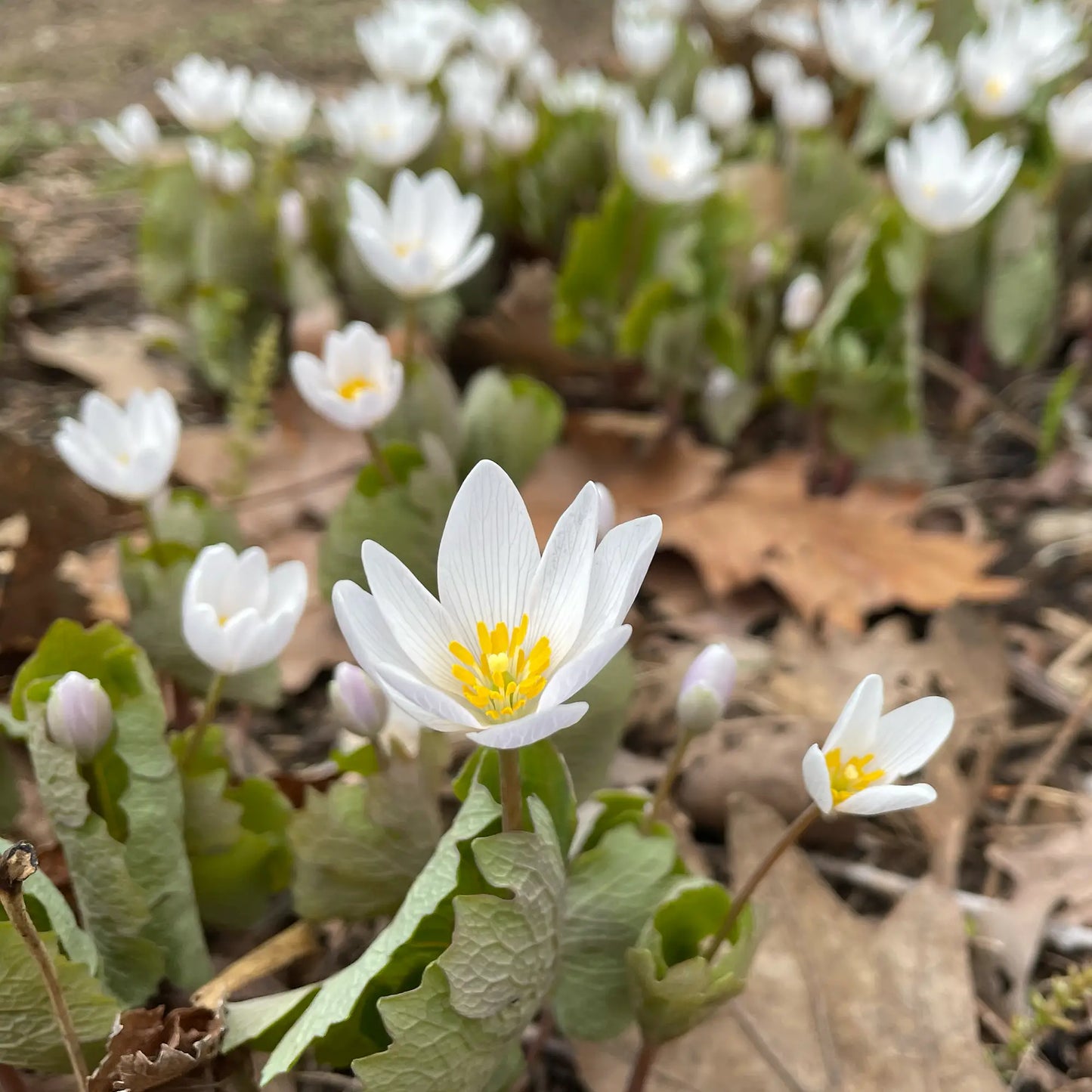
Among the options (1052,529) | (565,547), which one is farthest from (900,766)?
(1052,529)

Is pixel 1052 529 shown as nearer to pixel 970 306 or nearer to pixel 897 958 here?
pixel 970 306

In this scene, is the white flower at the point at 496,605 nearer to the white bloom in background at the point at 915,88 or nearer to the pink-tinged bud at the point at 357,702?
the pink-tinged bud at the point at 357,702

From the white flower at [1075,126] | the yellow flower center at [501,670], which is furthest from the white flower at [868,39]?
the yellow flower center at [501,670]

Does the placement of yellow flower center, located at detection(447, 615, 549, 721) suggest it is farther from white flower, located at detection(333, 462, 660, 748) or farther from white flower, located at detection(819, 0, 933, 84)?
white flower, located at detection(819, 0, 933, 84)

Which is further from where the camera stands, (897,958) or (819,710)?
(819,710)

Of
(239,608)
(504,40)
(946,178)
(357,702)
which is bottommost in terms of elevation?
(357,702)

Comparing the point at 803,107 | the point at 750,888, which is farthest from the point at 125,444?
the point at 803,107

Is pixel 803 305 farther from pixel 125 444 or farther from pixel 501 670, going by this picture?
pixel 501 670
